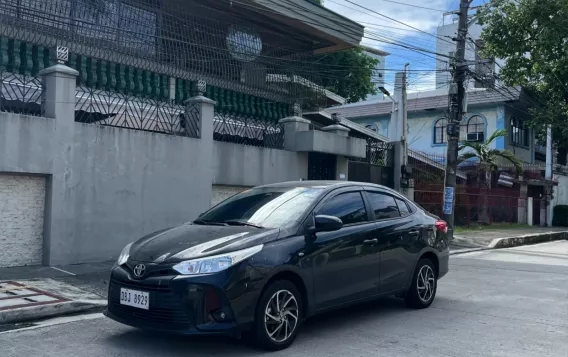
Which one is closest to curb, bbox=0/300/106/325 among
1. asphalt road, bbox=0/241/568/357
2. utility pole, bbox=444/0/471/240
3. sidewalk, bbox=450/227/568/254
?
asphalt road, bbox=0/241/568/357

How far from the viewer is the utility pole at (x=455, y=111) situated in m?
15.8

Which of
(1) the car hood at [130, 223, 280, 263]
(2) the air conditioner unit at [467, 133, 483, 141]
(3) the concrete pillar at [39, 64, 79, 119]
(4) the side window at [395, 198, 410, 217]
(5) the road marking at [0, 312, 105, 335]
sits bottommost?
(5) the road marking at [0, 312, 105, 335]

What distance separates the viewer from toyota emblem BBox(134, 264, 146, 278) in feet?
16.5

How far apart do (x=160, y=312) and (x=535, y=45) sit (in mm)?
21885

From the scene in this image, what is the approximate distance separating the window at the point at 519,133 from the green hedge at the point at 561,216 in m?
4.13

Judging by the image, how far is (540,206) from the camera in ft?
92.3

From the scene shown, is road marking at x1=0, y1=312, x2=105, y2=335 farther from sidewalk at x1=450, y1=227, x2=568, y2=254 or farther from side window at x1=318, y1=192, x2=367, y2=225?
sidewalk at x1=450, y1=227, x2=568, y2=254

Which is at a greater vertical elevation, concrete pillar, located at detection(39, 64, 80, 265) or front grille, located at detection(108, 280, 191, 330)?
concrete pillar, located at detection(39, 64, 80, 265)

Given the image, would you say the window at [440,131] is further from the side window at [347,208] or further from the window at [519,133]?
the side window at [347,208]

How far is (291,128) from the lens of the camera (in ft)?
46.4

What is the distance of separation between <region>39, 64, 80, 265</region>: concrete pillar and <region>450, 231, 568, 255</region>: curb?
385 inches

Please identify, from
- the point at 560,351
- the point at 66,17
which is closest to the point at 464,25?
the point at 66,17

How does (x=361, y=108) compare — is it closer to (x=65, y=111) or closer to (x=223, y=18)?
(x=223, y=18)

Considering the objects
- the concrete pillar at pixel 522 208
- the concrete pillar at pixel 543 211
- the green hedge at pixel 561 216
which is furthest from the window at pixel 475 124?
the green hedge at pixel 561 216
